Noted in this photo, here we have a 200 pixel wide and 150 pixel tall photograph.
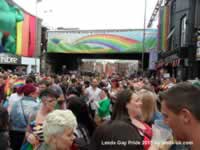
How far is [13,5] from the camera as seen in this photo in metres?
38.8

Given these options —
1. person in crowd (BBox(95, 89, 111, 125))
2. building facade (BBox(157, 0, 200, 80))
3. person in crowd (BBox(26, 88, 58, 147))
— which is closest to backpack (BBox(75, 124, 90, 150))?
person in crowd (BBox(26, 88, 58, 147))

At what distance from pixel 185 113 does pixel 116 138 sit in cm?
115

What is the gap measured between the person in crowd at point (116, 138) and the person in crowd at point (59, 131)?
0.26 metres

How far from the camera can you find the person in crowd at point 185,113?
6.61 feet

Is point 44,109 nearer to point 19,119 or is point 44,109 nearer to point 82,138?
point 82,138

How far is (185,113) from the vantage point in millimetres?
2031

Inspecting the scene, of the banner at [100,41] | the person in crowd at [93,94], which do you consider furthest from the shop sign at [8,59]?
the person in crowd at [93,94]

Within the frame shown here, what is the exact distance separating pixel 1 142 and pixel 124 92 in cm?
155

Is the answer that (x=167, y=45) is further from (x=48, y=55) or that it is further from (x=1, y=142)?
(x=1, y=142)

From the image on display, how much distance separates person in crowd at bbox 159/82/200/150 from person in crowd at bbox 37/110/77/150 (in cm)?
142

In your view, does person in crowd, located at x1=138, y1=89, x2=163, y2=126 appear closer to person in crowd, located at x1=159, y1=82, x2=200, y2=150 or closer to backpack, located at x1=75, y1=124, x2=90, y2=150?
backpack, located at x1=75, y1=124, x2=90, y2=150

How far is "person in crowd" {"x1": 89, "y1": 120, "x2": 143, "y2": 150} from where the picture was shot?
10.1 ft

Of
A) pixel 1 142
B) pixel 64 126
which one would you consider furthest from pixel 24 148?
pixel 64 126

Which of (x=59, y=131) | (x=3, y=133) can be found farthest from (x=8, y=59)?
(x=59, y=131)
